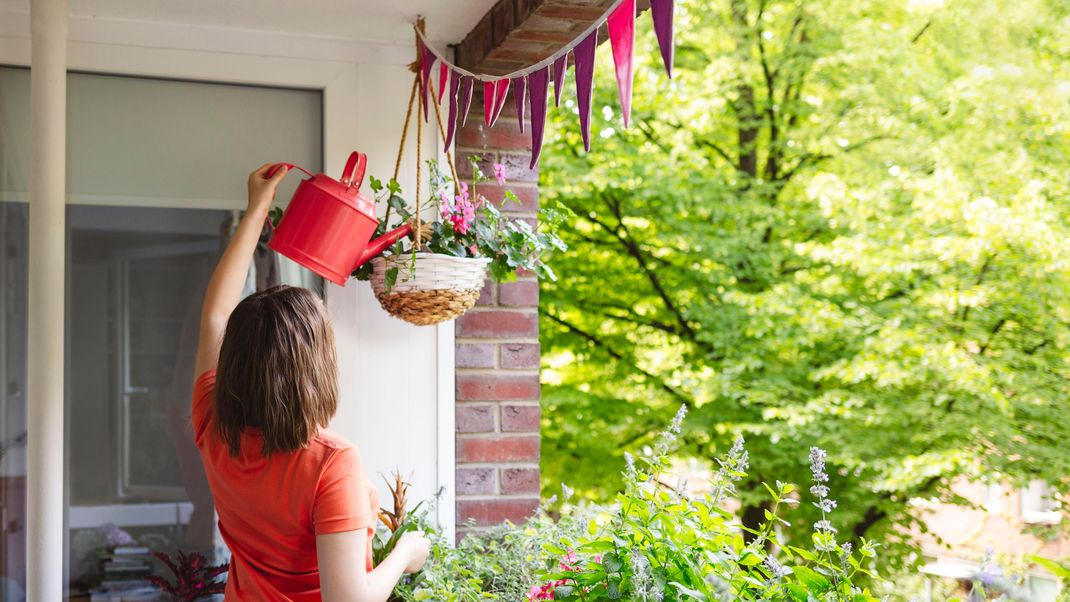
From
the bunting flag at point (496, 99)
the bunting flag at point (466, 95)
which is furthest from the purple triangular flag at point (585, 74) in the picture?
the bunting flag at point (466, 95)

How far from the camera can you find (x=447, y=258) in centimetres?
202

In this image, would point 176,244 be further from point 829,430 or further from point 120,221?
point 829,430

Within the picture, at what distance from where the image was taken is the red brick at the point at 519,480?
251cm

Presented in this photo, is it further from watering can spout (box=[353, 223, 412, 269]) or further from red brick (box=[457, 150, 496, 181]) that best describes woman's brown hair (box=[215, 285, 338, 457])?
red brick (box=[457, 150, 496, 181])

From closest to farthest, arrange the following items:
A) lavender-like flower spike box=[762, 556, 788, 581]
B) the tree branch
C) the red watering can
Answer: lavender-like flower spike box=[762, 556, 788, 581]
the red watering can
the tree branch

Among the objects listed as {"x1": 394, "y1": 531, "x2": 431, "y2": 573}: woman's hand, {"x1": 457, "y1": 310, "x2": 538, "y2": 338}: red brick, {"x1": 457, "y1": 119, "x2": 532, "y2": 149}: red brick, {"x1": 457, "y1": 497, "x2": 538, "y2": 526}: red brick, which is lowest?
{"x1": 457, "y1": 497, "x2": 538, "y2": 526}: red brick

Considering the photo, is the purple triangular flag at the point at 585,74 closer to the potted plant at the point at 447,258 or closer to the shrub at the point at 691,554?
the shrub at the point at 691,554

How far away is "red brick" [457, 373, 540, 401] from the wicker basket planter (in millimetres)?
422

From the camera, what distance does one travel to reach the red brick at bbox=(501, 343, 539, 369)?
254 centimetres

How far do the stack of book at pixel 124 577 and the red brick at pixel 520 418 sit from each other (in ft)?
3.18

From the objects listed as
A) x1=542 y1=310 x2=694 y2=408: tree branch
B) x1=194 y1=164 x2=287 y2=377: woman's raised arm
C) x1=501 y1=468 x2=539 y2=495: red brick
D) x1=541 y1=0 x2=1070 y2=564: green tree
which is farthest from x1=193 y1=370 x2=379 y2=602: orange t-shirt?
x1=542 y1=310 x2=694 y2=408: tree branch

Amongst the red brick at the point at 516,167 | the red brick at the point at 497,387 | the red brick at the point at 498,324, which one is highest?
the red brick at the point at 516,167

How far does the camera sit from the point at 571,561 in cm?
148

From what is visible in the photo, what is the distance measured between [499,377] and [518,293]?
24cm
